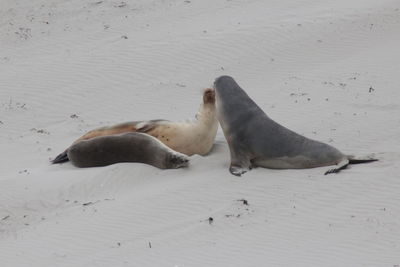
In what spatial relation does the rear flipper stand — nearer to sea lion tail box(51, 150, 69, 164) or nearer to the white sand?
the white sand

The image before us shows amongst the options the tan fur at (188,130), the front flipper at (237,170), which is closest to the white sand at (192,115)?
the front flipper at (237,170)

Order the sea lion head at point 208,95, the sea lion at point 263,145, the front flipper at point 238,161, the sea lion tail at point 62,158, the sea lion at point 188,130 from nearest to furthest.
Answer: the sea lion at point 263,145
the front flipper at point 238,161
the sea lion at point 188,130
the sea lion head at point 208,95
the sea lion tail at point 62,158

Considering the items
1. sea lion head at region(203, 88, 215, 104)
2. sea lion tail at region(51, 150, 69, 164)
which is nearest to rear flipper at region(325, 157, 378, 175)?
sea lion head at region(203, 88, 215, 104)

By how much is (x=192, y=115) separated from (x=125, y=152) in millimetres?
2569

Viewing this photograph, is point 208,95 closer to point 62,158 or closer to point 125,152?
point 125,152

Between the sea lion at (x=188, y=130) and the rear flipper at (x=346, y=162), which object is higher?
the sea lion at (x=188, y=130)

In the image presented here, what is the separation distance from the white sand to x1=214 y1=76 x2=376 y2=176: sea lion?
0.16 meters

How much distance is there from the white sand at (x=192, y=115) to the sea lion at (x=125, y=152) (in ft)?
0.45

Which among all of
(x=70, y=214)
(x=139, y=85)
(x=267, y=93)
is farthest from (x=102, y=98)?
(x=70, y=214)

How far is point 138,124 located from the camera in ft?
34.5

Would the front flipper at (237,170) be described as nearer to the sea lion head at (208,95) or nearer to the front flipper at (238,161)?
the front flipper at (238,161)

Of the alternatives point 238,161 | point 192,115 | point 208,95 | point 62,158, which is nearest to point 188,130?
point 208,95

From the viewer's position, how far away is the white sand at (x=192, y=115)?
787 cm

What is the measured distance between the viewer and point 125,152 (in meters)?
10.1
